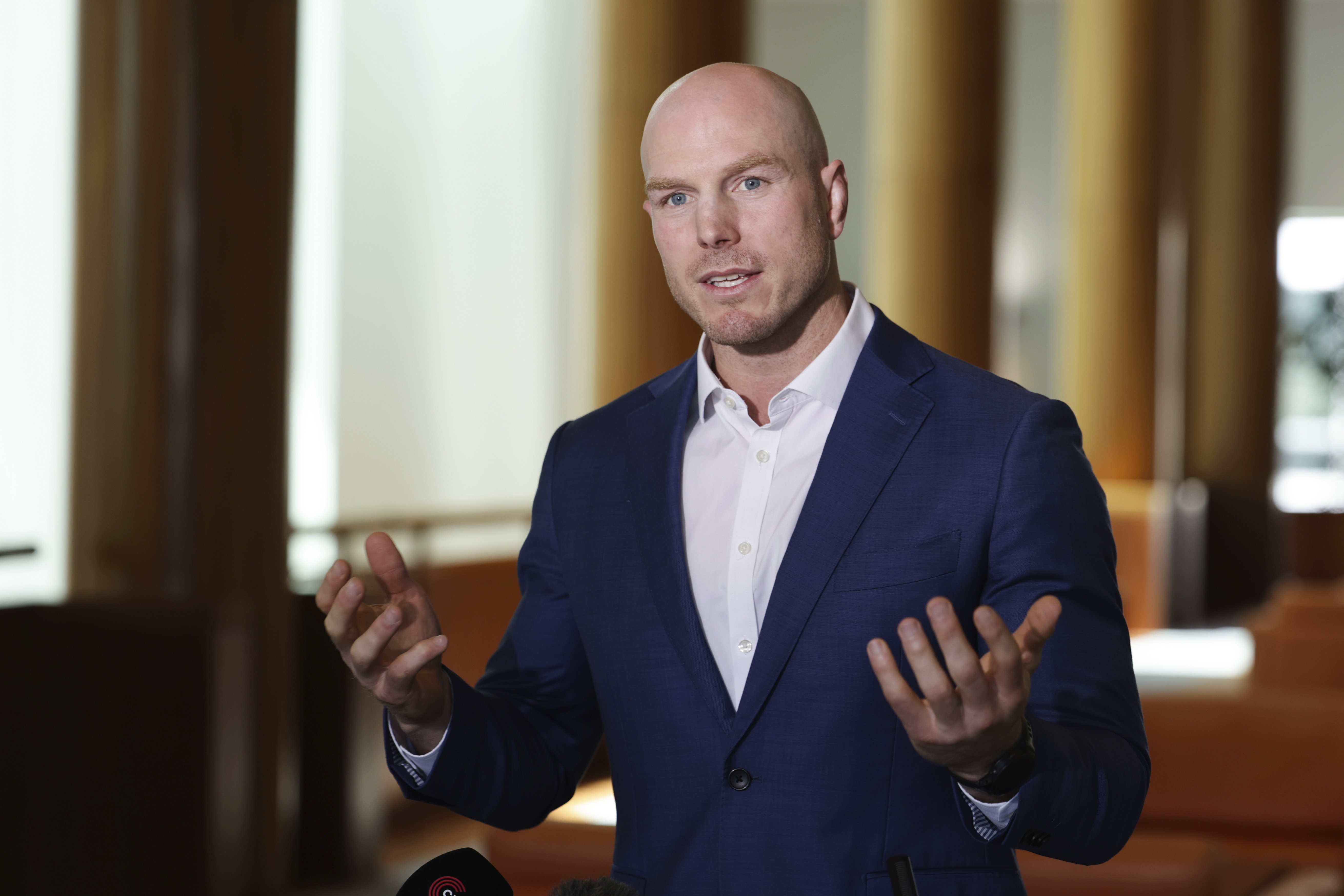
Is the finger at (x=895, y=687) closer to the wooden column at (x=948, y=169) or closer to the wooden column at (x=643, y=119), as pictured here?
the wooden column at (x=643, y=119)

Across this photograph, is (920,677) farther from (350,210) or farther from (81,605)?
(350,210)

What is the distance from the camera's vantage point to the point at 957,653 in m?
1.13

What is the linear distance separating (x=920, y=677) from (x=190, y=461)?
2.81 m

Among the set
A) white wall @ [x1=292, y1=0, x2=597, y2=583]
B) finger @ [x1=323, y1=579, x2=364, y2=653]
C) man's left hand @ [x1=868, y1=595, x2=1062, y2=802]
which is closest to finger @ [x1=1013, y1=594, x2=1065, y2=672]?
man's left hand @ [x1=868, y1=595, x2=1062, y2=802]

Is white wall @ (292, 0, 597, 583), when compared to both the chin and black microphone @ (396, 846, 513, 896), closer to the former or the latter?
the chin

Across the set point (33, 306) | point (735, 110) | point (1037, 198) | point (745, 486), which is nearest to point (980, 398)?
point (745, 486)

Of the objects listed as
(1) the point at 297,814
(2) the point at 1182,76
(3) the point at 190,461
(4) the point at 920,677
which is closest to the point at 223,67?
(3) the point at 190,461

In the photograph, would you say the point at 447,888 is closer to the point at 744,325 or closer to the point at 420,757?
the point at 420,757

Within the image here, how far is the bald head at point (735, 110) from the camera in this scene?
1.56 metres

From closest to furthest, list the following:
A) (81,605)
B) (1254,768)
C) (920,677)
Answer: (920,677)
(81,605)
(1254,768)

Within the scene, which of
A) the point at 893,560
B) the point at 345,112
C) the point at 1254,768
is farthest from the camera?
the point at 345,112

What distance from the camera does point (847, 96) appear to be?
15.2 meters

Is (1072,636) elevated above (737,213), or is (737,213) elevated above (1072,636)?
(737,213)

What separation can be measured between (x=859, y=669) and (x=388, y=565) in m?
0.47
